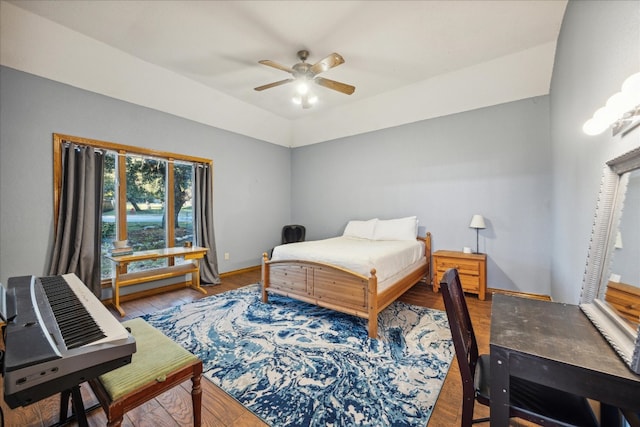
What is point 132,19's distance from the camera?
2.55m

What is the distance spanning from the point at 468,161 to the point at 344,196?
2.14 meters

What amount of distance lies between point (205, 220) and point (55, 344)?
11.5 ft

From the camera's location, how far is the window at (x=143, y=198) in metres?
3.32

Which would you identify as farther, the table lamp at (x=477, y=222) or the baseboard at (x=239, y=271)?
the baseboard at (x=239, y=271)

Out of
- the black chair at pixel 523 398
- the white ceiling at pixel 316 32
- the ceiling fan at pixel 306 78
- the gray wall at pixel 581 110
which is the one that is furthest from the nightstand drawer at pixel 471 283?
the ceiling fan at pixel 306 78

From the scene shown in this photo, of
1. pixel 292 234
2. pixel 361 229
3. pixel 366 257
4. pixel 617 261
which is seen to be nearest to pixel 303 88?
pixel 366 257

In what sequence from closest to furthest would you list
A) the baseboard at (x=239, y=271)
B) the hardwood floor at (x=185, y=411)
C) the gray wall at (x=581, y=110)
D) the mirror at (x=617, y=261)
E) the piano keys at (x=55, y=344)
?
the piano keys at (x=55, y=344) → the mirror at (x=617, y=261) → the gray wall at (x=581, y=110) → the hardwood floor at (x=185, y=411) → the baseboard at (x=239, y=271)

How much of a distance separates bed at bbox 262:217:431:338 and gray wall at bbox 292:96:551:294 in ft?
2.80

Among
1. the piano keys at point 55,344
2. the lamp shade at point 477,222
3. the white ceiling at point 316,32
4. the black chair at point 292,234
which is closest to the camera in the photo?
the piano keys at point 55,344

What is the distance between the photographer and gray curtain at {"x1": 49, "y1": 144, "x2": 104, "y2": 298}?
2.89 meters

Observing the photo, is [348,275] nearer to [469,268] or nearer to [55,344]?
[469,268]

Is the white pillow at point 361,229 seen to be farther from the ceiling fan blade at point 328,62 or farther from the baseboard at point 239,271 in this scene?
the ceiling fan blade at point 328,62

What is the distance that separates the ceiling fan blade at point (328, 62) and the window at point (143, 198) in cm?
245

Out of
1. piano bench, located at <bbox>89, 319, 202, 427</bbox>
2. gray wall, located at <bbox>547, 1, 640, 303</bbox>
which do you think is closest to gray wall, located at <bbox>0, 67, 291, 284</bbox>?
piano bench, located at <bbox>89, 319, 202, 427</bbox>
